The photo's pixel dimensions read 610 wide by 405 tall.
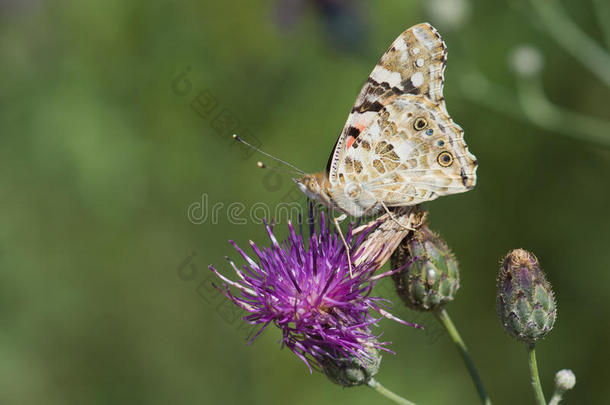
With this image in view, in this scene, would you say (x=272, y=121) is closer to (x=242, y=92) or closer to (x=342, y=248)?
(x=242, y=92)

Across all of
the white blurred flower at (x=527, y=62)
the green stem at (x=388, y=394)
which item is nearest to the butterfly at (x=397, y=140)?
the green stem at (x=388, y=394)

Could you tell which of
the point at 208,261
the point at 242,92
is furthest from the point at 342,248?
the point at 242,92

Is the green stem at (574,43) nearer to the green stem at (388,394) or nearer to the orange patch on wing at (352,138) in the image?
the orange patch on wing at (352,138)

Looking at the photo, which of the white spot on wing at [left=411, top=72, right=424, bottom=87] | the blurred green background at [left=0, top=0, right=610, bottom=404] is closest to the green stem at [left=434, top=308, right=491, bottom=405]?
the white spot on wing at [left=411, top=72, right=424, bottom=87]

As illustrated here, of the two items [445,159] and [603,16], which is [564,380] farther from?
[603,16]

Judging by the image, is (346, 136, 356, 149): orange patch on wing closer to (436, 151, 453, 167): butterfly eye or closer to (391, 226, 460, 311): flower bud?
(436, 151, 453, 167): butterfly eye

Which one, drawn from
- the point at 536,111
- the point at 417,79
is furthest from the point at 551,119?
the point at 417,79
